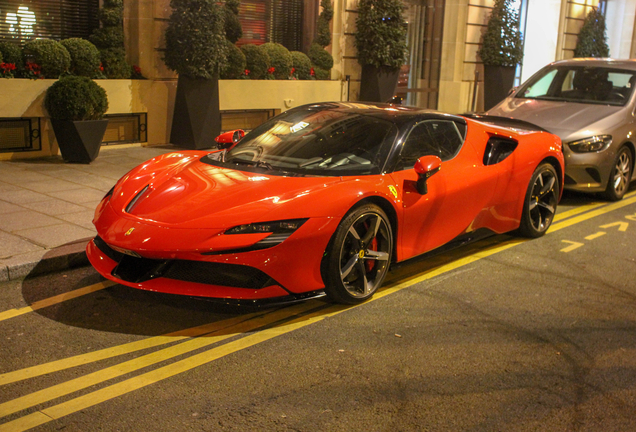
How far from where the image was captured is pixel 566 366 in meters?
4.07

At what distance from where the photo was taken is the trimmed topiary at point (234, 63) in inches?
516

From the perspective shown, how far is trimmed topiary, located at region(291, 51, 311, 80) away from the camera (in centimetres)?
1489

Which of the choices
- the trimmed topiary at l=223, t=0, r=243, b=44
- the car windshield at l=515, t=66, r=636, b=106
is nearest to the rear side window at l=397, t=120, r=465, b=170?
the car windshield at l=515, t=66, r=636, b=106

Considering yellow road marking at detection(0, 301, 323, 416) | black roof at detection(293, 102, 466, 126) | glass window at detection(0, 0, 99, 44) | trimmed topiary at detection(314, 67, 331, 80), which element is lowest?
yellow road marking at detection(0, 301, 323, 416)

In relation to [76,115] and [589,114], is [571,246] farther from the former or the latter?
[76,115]

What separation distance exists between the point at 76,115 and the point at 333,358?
281 inches

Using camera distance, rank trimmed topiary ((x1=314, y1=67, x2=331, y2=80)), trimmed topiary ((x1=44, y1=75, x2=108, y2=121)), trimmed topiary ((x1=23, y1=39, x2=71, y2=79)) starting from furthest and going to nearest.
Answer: trimmed topiary ((x1=314, y1=67, x2=331, y2=80))
trimmed topiary ((x1=23, y1=39, x2=71, y2=79))
trimmed topiary ((x1=44, y1=75, x2=108, y2=121))

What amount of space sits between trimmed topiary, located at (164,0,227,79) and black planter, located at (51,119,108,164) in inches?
82.8

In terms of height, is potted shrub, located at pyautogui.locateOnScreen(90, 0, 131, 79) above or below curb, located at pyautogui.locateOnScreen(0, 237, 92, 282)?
above

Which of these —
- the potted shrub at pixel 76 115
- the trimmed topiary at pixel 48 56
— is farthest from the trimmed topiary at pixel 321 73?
the potted shrub at pixel 76 115

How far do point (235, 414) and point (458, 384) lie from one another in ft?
4.07

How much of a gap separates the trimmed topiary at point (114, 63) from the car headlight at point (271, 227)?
8246 mm

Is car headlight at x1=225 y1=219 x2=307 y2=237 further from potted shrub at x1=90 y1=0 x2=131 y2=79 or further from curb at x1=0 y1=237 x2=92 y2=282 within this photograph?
potted shrub at x1=90 y1=0 x2=131 y2=79

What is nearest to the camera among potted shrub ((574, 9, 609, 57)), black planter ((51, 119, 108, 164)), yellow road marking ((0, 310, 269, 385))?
yellow road marking ((0, 310, 269, 385))
